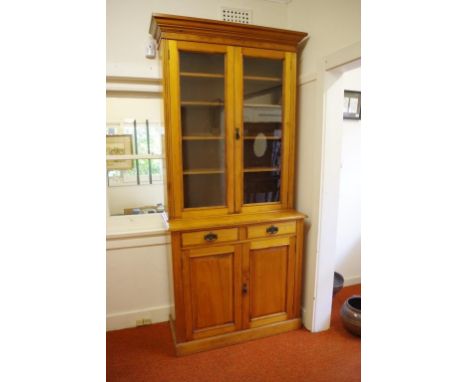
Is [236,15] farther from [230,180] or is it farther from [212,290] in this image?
[212,290]

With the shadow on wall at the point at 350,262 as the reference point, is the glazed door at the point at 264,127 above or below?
above

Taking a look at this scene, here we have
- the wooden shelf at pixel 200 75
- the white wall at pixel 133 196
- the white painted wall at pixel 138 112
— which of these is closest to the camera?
the wooden shelf at pixel 200 75

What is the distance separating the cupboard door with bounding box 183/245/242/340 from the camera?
1912 mm

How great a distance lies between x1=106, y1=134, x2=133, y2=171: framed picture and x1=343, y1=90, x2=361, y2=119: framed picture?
6.05 ft

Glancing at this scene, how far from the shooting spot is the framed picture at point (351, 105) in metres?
2.53

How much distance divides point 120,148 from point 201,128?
0.70 m

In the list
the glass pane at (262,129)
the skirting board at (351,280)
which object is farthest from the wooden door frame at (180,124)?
the skirting board at (351,280)

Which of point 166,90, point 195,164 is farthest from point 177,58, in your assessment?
point 195,164

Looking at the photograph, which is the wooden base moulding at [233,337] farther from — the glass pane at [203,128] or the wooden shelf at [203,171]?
the wooden shelf at [203,171]

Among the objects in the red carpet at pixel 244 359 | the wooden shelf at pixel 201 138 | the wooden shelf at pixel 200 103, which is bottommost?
the red carpet at pixel 244 359

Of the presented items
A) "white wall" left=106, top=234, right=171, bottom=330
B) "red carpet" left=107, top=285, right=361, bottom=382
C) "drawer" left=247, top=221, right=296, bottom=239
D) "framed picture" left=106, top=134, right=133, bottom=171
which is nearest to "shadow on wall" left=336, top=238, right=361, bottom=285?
"red carpet" left=107, top=285, right=361, bottom=382

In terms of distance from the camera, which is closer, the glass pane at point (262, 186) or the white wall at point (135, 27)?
the white wall at point (135, 27)
